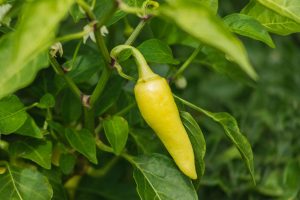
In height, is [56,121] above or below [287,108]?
above

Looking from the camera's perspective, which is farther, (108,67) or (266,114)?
(266,114)

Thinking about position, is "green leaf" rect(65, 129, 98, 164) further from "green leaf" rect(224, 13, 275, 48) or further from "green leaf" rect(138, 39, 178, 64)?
"green leaf" rect(224, 13, 275, 48)

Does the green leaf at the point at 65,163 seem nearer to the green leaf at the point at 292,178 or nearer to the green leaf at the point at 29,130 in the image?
the green leaf at the point at 29,130

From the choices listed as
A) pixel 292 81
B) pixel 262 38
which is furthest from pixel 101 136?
pixel 292 81

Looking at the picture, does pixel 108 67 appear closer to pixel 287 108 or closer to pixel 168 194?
pixel 168 194

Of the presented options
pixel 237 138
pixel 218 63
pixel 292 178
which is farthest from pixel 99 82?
pixel 292 178

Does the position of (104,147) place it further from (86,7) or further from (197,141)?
(86,7)

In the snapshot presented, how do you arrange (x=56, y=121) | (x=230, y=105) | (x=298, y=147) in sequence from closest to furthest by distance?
(x=56, y=121)
(x=298, y=147)
(x=230, y=105)
